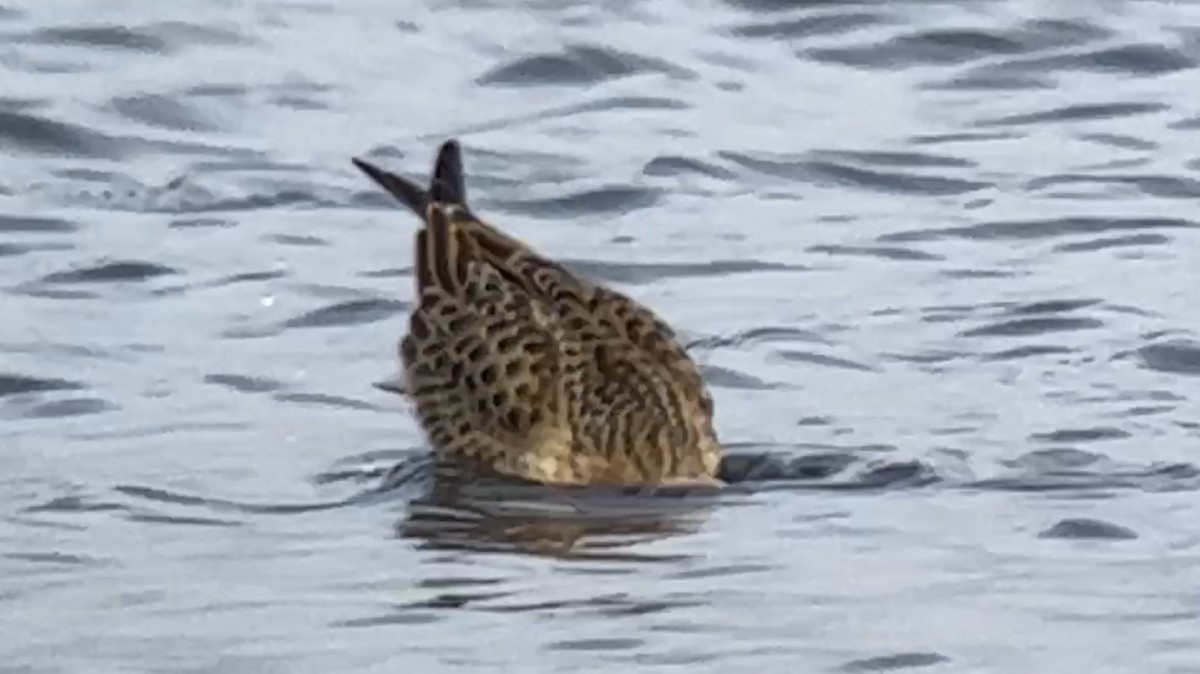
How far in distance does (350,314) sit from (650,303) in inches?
34.6

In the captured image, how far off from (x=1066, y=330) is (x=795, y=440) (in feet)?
4.47

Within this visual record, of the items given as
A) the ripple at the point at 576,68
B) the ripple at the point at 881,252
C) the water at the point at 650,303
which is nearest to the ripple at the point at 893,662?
the water at the point at 650,303

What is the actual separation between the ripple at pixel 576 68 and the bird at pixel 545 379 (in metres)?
4.61

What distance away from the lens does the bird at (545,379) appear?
10609 millimetres

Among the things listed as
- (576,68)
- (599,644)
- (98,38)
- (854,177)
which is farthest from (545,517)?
(98,38)

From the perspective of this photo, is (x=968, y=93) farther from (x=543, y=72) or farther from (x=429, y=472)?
(x=429, y=472)

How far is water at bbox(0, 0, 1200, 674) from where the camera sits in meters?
8.99

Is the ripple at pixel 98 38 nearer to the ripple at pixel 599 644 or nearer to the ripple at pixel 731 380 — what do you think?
the ripple at pixel 731 380

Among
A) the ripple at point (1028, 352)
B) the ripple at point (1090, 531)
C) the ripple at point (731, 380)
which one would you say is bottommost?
the ripple at point (1090, 531)

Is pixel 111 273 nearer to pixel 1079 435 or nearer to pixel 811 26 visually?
pixel 1079 435

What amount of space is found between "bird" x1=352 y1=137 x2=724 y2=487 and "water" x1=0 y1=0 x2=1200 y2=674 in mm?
147

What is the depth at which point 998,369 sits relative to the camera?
37.4 ft

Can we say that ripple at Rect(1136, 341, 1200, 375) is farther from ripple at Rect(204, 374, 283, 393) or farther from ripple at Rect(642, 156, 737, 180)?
ripple at Rect(642, 156, 737, 180)

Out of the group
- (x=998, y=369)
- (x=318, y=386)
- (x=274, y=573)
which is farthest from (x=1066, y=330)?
(x=274, y=573)
